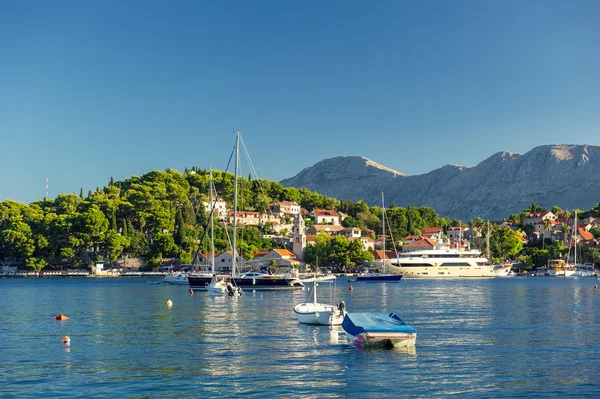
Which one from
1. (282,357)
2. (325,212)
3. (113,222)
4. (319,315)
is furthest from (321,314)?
(325,212)

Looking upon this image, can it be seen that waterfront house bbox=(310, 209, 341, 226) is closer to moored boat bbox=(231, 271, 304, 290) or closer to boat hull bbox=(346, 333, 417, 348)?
moored boat bbox=(231, 271, 304, 290)

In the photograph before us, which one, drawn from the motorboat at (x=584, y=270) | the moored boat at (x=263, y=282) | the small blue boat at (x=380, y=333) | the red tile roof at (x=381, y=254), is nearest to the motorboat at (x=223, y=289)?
the moored boat at (x=263, y=282)

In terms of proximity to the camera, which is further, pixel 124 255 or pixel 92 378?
pixel 124 255

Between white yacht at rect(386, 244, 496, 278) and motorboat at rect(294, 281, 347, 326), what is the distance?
89.4m

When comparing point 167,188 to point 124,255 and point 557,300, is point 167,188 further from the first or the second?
point 557,300

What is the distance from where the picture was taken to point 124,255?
14838 centimetres

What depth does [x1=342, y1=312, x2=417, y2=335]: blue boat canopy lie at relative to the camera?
3212 cm

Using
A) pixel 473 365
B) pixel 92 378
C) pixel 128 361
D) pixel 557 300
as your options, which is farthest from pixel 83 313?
pixel 557 300

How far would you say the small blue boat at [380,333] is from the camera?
31797 mm

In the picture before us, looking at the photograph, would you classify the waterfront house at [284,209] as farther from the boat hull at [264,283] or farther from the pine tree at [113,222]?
the boat hull at [264,283]

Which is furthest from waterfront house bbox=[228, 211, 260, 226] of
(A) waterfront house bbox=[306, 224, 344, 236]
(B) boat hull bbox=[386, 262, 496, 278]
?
(B) boat hull bbox=[386, 262, 496, 278]

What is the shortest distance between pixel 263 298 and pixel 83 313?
19774 mm

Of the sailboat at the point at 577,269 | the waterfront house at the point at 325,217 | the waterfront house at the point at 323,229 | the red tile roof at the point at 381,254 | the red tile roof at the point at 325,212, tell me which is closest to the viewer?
the sailboat at the point at 577,269

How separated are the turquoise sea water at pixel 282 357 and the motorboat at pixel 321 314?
2.21ft
